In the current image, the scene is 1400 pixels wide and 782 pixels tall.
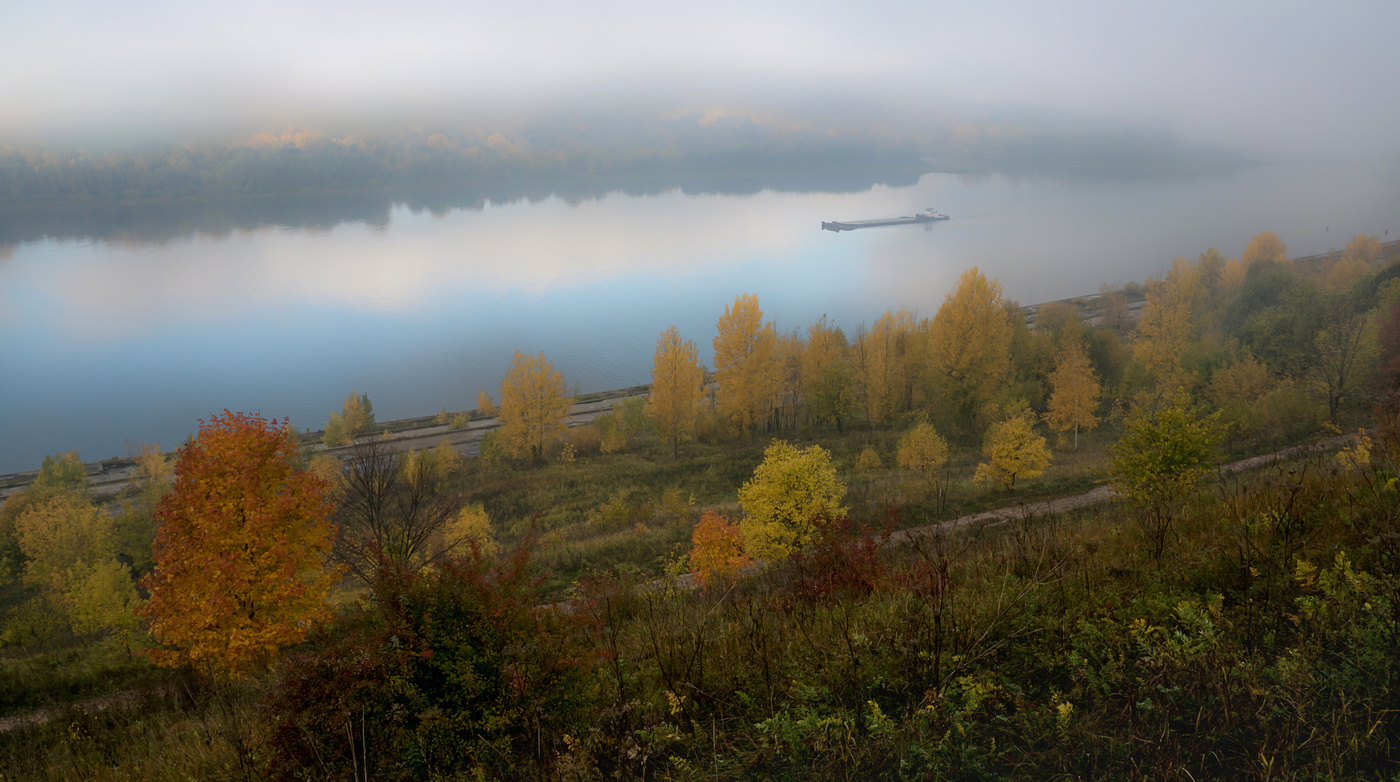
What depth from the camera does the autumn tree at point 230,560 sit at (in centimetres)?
983

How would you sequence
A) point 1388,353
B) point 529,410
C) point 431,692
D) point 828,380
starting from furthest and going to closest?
point 529,410 < point 828,380 < point 1388,353 < point 431,692

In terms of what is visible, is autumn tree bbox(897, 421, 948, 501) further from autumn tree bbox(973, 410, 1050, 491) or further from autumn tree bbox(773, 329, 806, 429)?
autumn tree bbox(773, 329, 806, 429)

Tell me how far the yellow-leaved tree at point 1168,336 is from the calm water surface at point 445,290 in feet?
80.1

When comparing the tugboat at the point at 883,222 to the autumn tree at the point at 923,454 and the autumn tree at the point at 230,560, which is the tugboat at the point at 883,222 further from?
the autumn tree at the point at 230,560

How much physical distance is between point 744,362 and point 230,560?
97.0 ft

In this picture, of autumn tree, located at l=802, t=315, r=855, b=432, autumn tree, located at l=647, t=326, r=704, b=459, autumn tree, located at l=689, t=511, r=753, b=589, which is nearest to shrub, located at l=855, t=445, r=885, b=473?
autumn tree, located at l=802, t=315, r=855, b=432

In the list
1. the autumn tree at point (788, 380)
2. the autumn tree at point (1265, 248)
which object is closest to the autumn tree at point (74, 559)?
the autumn tree at point (788, 380)

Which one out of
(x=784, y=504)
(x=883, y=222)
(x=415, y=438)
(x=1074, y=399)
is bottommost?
(x=1074, y=399)

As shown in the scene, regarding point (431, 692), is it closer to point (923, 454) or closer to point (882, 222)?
point (923, 454)

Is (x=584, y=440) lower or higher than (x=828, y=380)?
lower

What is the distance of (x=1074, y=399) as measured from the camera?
3138cm

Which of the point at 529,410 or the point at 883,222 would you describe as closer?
the point at 529,410

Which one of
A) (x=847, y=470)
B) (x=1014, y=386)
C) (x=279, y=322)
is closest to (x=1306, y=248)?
(x=1014, y=386)

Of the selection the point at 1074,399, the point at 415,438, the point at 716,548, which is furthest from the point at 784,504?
the point at 415,438
